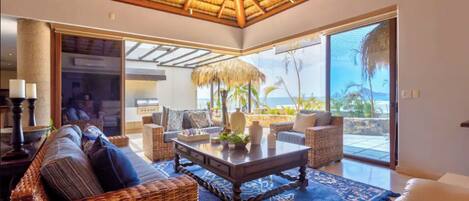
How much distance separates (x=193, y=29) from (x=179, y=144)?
10.1ft

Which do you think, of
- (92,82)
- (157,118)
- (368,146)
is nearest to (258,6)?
(157,118)

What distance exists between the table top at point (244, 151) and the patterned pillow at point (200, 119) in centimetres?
163

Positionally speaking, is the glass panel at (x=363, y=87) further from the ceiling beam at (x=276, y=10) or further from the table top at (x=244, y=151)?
the table top at (x=244, y=151)

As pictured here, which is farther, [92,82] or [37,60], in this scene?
[92,82]

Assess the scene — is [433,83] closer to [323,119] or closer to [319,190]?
[323,119]

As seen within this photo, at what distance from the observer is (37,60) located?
3.69 meters

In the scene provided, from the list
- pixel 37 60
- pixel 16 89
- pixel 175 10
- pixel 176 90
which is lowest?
pixel 16 89

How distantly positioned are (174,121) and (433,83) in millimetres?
3921

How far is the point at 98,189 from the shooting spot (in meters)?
1.33

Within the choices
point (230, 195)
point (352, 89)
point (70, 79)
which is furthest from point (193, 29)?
point (230, 195)

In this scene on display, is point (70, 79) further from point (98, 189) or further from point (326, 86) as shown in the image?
point (326, 86)

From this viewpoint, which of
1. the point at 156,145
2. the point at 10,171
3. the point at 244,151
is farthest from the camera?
the point at 156,145

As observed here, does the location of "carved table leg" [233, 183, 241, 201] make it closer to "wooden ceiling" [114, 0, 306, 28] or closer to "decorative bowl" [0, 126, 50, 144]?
"decorative bowl" [0, 126, 50, 144]

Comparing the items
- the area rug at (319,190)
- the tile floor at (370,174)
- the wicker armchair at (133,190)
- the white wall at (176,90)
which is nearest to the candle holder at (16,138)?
the wicker armchair at (133,190)
